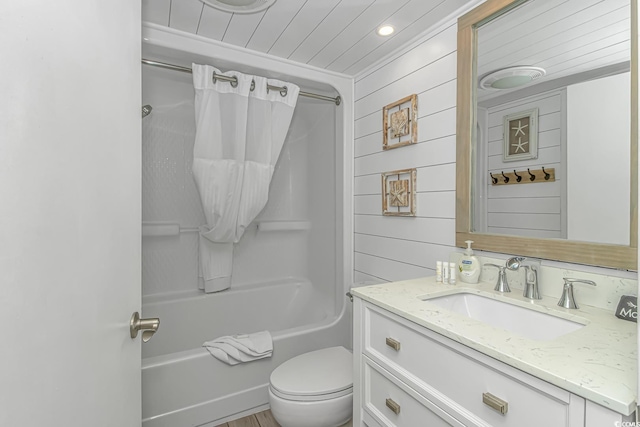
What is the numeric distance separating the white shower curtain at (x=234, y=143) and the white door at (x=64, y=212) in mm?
1216

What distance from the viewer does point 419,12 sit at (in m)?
1.55

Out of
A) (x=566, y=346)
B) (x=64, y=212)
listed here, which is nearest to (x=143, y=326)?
(x=64, y=212)

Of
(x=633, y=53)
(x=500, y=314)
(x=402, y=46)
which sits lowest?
(x=500, y=314)

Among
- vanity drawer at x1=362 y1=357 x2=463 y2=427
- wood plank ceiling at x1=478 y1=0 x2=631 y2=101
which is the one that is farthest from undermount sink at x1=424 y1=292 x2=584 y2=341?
wood plank ceiling at x1=478 y1=0 x2=631 y2=101

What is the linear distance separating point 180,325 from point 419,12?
251 cm

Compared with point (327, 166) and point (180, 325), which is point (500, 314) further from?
point (180, 325)

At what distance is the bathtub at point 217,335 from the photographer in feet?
5.44

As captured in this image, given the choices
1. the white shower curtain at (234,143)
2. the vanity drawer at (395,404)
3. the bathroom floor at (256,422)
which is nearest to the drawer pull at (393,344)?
the vanity drawer at (395,404)

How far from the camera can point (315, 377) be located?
1539mm

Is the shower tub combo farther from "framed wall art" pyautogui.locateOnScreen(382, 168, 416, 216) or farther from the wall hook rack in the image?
the wall hook rack

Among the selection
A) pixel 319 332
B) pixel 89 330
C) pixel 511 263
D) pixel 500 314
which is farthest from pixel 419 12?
pixel 319 332

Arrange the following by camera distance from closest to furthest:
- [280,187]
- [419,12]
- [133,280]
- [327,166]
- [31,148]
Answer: [31,148]
[133,280]
[419,12]
[327,166]
[280,187]

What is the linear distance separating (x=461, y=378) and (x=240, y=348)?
4.38 ft

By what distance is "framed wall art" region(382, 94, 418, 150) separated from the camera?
1775mm
